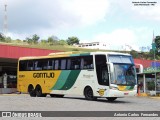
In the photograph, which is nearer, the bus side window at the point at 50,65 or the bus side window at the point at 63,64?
the bus side window at the point at 63,64

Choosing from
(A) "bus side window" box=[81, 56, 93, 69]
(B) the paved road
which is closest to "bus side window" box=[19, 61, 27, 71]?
(A) "bus side window" box=[81, 56, 93, 69]

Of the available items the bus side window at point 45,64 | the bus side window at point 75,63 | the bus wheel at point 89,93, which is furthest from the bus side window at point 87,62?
the bus side window at point 45,64

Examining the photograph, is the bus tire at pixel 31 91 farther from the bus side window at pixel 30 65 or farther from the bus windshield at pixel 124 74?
the bus windshield at pixel 124 74

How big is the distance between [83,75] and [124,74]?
9.46 feet

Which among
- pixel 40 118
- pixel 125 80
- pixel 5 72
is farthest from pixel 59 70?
pixel 5 72

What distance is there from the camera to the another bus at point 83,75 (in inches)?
992

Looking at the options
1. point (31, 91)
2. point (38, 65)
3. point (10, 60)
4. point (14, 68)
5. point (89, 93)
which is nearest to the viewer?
point (89, 93)

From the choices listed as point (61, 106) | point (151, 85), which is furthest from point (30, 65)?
point (151, 85)

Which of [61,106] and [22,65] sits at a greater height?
[22,65]

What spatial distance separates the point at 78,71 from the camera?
27297mm

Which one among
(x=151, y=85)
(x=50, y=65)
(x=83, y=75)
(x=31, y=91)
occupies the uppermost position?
(x=50, y=65)

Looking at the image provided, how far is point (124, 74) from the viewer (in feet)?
83.9

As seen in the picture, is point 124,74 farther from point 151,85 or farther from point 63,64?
point 151,85

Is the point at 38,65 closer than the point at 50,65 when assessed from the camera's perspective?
No
